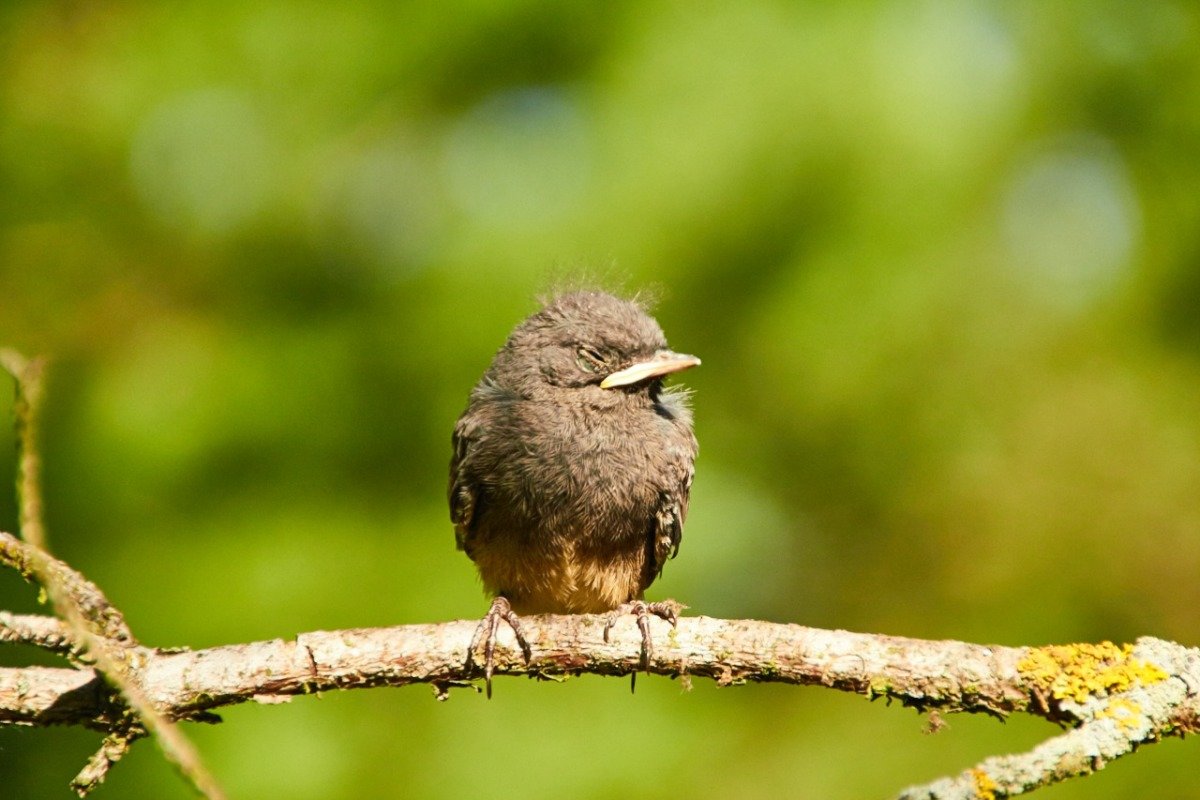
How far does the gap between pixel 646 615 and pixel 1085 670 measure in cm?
110

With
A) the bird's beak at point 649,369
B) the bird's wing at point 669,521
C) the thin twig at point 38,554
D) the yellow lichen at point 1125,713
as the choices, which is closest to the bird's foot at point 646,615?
the bird's wing at point 669,521

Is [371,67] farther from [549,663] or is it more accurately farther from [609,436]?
[549,663]

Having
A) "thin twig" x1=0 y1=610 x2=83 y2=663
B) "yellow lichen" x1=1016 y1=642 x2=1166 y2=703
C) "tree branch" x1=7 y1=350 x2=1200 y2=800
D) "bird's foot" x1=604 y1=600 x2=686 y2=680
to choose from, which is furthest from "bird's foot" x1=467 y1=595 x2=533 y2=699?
"yellow lichen" x1=1016 y1=642 x2=1166 y2=703

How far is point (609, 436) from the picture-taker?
12.8 feet

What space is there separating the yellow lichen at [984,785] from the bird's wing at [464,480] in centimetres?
207

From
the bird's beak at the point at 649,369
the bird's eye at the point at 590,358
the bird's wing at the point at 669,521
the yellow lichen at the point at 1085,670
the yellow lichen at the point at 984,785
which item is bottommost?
the yellow lichen at the point at 984,785

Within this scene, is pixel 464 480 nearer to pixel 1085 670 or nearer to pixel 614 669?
pixel 614 669

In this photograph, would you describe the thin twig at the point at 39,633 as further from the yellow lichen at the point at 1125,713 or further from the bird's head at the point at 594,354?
the yellow lichen at the point at 1125,713

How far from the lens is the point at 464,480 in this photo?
3.97 metres

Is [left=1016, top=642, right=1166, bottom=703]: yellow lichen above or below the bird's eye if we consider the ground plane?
below

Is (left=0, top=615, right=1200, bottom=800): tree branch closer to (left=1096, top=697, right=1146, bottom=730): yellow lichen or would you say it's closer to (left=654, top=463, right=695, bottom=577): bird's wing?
(left=1096, top=697, right=1146, bottom=730): yellow lichen

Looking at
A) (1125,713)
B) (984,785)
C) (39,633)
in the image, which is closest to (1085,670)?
(1125,713)

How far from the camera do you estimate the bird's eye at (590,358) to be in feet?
13.4

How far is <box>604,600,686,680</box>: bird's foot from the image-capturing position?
10.00ft
